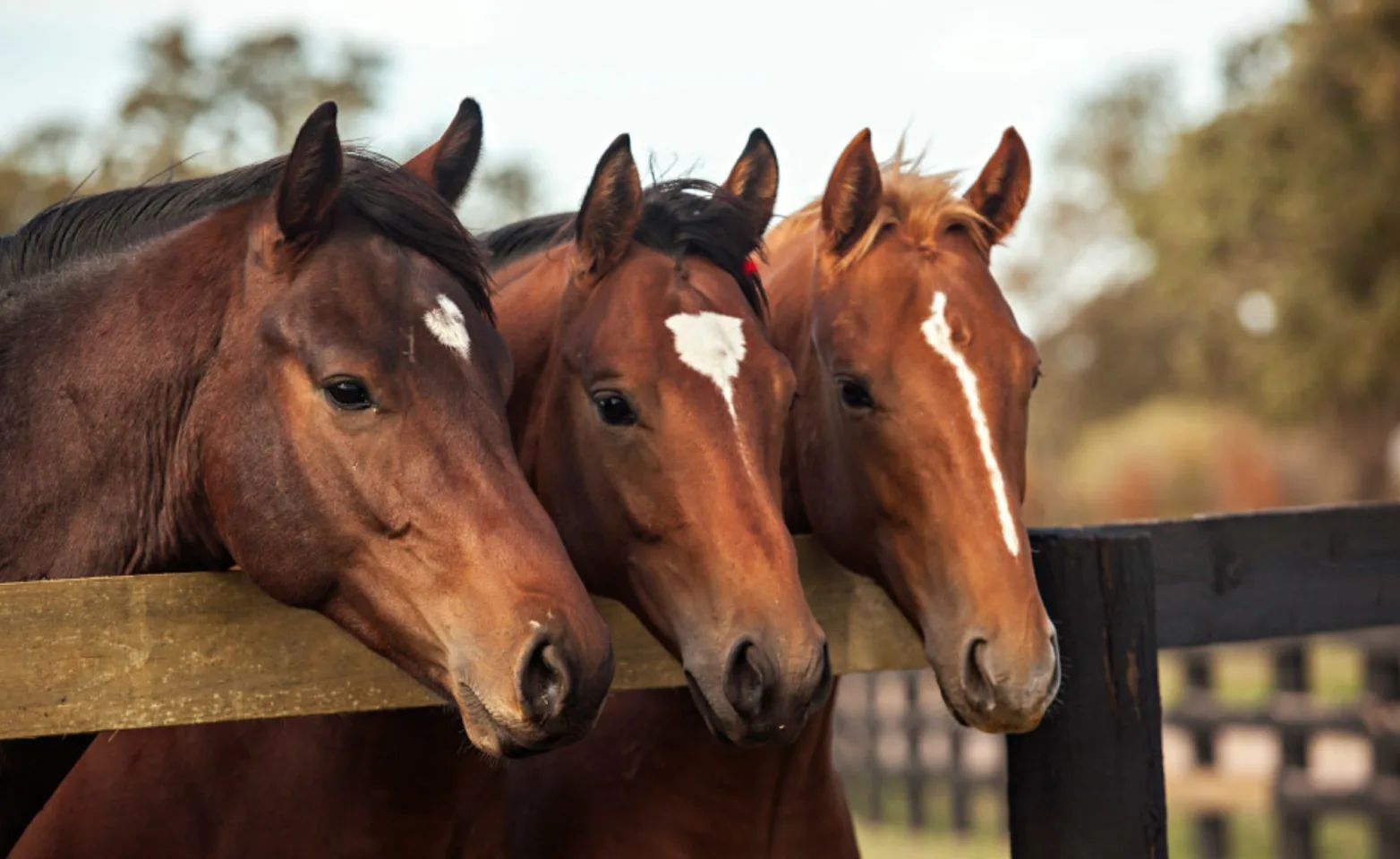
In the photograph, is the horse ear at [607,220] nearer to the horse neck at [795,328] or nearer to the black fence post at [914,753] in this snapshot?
the horse neck at [795,328]

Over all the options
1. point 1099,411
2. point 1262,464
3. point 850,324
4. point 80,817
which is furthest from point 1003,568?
point 1099,411

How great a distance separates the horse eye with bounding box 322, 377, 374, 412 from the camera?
2.59 m

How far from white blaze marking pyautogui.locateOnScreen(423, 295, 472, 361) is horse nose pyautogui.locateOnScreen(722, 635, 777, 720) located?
0.77m

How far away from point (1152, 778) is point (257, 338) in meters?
1.98

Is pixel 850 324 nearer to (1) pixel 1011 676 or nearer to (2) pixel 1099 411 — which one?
(1) pixel 1011 676

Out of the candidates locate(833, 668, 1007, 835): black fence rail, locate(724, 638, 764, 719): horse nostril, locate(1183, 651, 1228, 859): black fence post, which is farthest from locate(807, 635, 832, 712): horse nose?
locate(833, 668, 1007, 835): black fence rail

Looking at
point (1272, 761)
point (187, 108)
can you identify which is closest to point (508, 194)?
point (187, 108)

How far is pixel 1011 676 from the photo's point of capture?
2.92 metres

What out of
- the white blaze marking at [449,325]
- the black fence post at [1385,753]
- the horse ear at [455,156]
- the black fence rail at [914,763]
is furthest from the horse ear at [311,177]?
the black fence rail at [914,763]

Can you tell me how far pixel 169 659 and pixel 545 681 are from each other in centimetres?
63

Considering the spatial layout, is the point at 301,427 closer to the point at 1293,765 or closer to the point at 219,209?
the point at 219,209

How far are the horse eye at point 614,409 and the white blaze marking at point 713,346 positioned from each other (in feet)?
0.52

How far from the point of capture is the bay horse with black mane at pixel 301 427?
2473mm

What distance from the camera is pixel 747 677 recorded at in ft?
9.08
